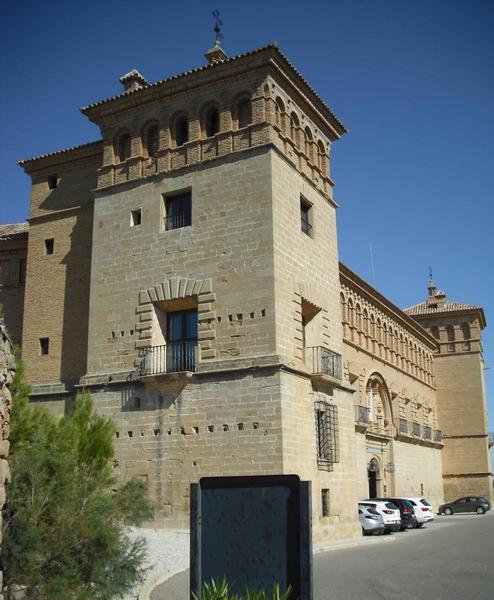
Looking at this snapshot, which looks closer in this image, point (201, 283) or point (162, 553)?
point (162, 553)

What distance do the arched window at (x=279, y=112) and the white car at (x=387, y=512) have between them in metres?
13.0

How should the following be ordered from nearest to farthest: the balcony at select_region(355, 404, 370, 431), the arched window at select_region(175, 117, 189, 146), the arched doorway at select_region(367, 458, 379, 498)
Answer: the arched window at select_region(175, 117, 189, 146) < the balcony at select_region(355, 404, 370, 431) < the arched doorway at select_region(367, 458, 379, 498)

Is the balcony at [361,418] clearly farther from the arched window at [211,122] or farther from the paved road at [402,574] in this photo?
the arched window at [211,122]

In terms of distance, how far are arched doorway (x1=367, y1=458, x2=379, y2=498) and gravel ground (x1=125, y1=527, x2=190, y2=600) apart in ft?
55.4

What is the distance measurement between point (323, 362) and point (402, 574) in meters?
8.65

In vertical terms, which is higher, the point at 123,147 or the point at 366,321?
the point at 123,147

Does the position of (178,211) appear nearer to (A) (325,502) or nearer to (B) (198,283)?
(B) (198,283)

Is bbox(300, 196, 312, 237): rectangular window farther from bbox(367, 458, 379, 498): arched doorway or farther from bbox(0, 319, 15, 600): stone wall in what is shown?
bbox(0, 319, 15, 600): stone wall

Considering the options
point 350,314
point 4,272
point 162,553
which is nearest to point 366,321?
point 350,314

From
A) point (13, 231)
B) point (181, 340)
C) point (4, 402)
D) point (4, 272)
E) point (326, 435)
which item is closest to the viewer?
point (4, 402)

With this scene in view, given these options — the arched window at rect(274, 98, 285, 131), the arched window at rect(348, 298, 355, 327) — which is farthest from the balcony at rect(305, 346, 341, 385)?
the arched window at rect(348, 298, 355, 327)

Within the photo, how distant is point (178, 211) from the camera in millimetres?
21469

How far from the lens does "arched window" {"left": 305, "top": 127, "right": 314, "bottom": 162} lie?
23219mm

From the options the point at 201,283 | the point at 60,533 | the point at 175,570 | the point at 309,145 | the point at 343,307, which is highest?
the point at 309,145
